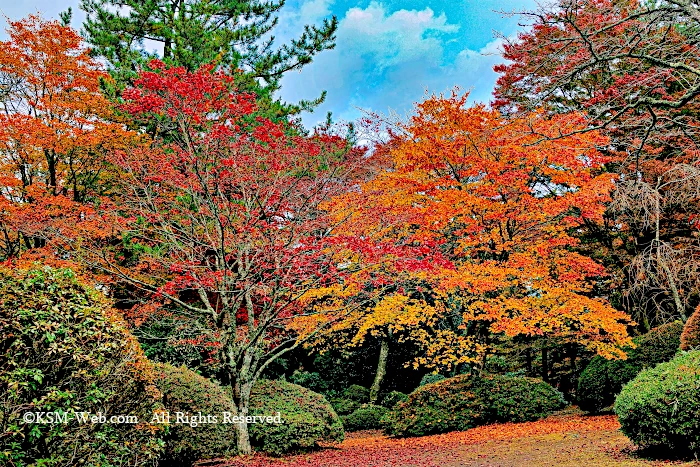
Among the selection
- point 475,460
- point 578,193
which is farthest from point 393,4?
point 475,460

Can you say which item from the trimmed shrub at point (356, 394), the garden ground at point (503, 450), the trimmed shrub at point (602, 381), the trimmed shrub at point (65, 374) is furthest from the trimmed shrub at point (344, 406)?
the trimmed shrub at point (65, 374)

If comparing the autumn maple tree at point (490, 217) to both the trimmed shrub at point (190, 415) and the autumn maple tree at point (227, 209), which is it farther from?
the trimmed shrub at point (190, 415)

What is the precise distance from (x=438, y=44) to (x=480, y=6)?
763 cm

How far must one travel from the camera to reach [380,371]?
47.6ft

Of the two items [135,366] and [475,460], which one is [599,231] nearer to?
[475,460]

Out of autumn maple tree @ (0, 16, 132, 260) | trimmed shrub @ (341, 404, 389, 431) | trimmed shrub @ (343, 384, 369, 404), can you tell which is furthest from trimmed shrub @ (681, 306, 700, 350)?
autumn maple tree @ (0, 16, 132, 260)

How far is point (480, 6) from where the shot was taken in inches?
250

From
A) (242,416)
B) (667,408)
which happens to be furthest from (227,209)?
(667,408)

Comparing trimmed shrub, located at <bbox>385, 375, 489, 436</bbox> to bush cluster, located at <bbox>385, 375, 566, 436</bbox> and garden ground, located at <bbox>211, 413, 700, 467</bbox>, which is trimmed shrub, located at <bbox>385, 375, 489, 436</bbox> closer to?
bush cluster, located at <bbox>385, 375, 566, 436</bbox>

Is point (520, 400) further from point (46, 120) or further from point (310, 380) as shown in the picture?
point (46, 120)

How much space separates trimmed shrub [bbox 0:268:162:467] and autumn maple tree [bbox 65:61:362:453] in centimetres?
331

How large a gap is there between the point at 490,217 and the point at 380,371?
23.5 ft

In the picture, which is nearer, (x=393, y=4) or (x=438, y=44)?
(x=393, y=4)

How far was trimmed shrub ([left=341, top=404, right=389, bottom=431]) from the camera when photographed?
13.1 m
